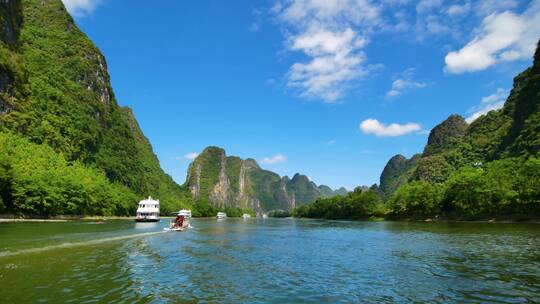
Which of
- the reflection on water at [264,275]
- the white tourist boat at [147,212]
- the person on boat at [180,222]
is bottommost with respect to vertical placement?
the reflection on water at [264,275]

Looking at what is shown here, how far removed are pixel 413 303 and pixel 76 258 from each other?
28.0 metres

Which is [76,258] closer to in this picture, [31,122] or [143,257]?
[143,257]

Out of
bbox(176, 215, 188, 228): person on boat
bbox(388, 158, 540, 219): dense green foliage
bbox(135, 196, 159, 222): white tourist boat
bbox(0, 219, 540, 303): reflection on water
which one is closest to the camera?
bbox(0, 219, 540, 303): reflection on water

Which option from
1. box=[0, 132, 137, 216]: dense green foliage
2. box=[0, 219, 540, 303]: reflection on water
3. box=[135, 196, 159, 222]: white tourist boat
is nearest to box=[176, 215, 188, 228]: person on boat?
box=[0, 132, 137, 216]: dense green foliage

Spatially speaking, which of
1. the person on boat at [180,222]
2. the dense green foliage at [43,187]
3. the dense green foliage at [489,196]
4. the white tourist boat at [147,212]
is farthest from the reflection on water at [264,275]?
the white tourist boat at [147,212]

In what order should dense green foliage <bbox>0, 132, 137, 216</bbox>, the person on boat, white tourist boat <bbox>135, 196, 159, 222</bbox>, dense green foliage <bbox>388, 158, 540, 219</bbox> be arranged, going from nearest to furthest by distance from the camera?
1. the person on boat
2. dense green foliage <bbox>0, 132, 137, 216</bbox>
3. dense green foliage <bbox>388, 158, 540, 219</bbox>
4. white tourist boat <bbox>135, 196, 159, 222</bbox>

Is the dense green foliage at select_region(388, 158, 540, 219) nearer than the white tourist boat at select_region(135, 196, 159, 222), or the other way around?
the dense green foliage at select_region(388, 158, 540, 219)

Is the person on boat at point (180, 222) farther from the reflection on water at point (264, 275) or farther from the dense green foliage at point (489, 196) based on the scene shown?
the dense green foliage at point (489, 196)

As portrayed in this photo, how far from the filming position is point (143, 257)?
38.8 m

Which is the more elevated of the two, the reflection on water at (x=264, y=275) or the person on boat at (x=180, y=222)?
the person on boat at (x=180, y=222)

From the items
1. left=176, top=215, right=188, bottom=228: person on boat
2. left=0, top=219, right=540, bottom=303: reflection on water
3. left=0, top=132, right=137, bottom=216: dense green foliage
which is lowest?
left=0, top=219, right=540, bottom=303: reflection on water

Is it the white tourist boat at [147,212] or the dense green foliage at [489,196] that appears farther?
the white tourist boat at [147,212]

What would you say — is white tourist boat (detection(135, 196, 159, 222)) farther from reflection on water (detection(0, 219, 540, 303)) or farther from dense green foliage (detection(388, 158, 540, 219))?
dense green foliage (detection(388, 158, 540, 219))

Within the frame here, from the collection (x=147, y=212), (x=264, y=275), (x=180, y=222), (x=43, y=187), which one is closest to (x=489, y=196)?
(x=180, y=222)
